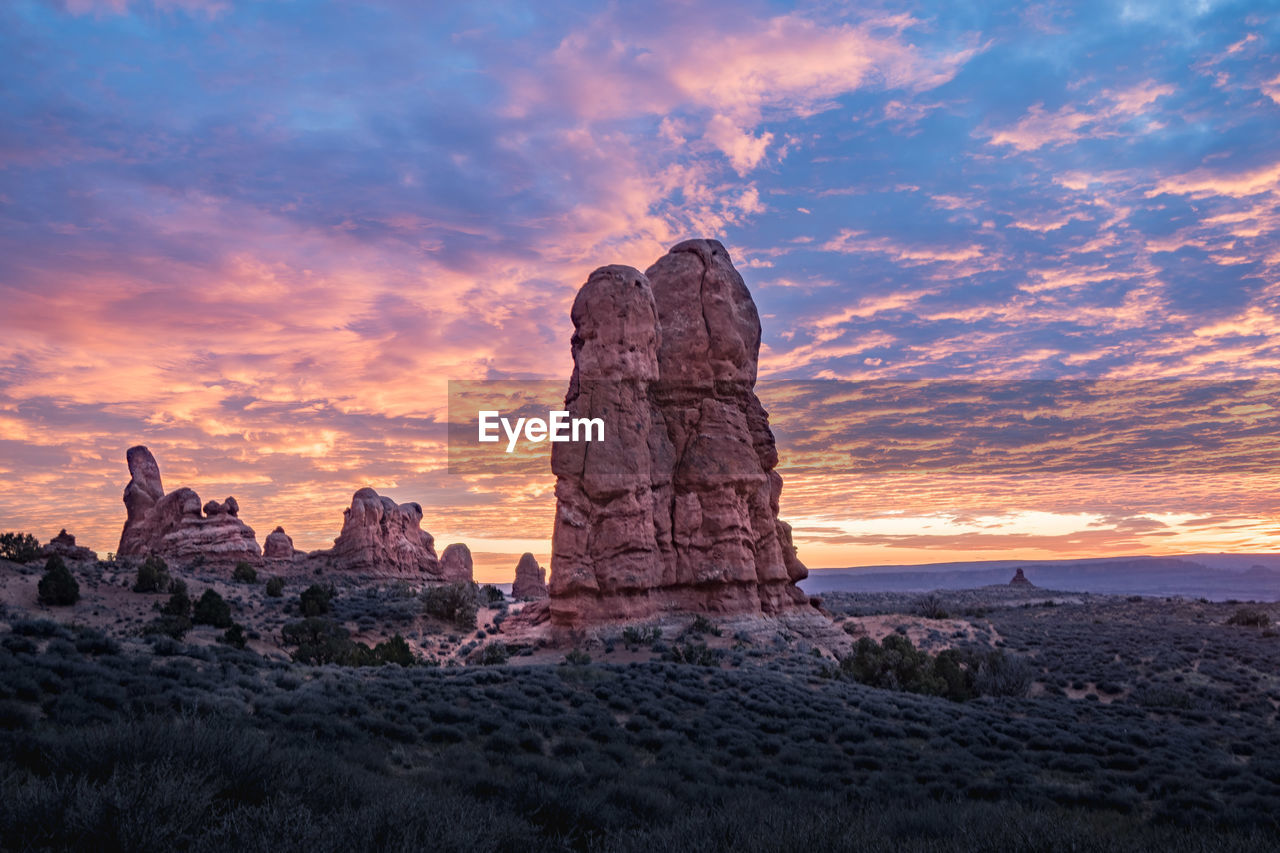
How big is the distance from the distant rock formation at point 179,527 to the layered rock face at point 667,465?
41.3 metres

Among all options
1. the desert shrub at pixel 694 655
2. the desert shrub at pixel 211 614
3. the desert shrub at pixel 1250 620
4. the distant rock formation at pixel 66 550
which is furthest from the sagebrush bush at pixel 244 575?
the desert shrub at pixel 1250 620

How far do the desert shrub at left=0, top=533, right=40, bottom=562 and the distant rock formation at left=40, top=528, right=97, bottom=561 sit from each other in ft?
5.08

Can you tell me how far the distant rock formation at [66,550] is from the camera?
47.0m

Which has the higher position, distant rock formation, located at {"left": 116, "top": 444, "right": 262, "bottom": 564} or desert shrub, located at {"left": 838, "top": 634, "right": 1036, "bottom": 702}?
distant rock formation, located at {"left": 116, "top": 444, "right": 262, "bottom": 564}

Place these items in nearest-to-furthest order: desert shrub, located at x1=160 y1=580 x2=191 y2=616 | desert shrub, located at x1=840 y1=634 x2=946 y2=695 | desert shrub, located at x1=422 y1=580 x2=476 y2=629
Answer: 1. desert shrub, located at x1=840 y1=634 x2=946 y2=695
2. desert shrub, located at x1=160 y1=580 x2=191 y2=616
3. desert shrub, located at x1=422 y1=580 x2=476 y2=629

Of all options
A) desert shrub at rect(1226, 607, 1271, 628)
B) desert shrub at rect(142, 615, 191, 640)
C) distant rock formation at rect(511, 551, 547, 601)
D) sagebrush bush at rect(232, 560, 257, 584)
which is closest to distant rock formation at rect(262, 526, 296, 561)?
sagebrush bush at rect(232, 560, 257, 584)

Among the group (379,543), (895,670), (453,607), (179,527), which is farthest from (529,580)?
(895,670)

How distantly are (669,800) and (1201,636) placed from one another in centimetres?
4728

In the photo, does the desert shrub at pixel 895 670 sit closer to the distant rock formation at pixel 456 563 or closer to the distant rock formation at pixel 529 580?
the distant rock formation at pixel 529 580

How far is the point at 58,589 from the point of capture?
34906mm

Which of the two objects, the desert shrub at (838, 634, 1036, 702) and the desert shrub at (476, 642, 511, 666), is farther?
the desert shrub at (476, 642, 511, 666)

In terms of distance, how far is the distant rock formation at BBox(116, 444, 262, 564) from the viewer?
197 ft

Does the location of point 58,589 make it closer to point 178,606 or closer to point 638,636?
point 178,606

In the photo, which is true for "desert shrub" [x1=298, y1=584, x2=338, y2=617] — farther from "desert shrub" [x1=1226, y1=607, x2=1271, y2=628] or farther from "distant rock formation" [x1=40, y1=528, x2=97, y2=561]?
"desert shrub" [x1=1226, y1=607, x2=1271, y2=628]
